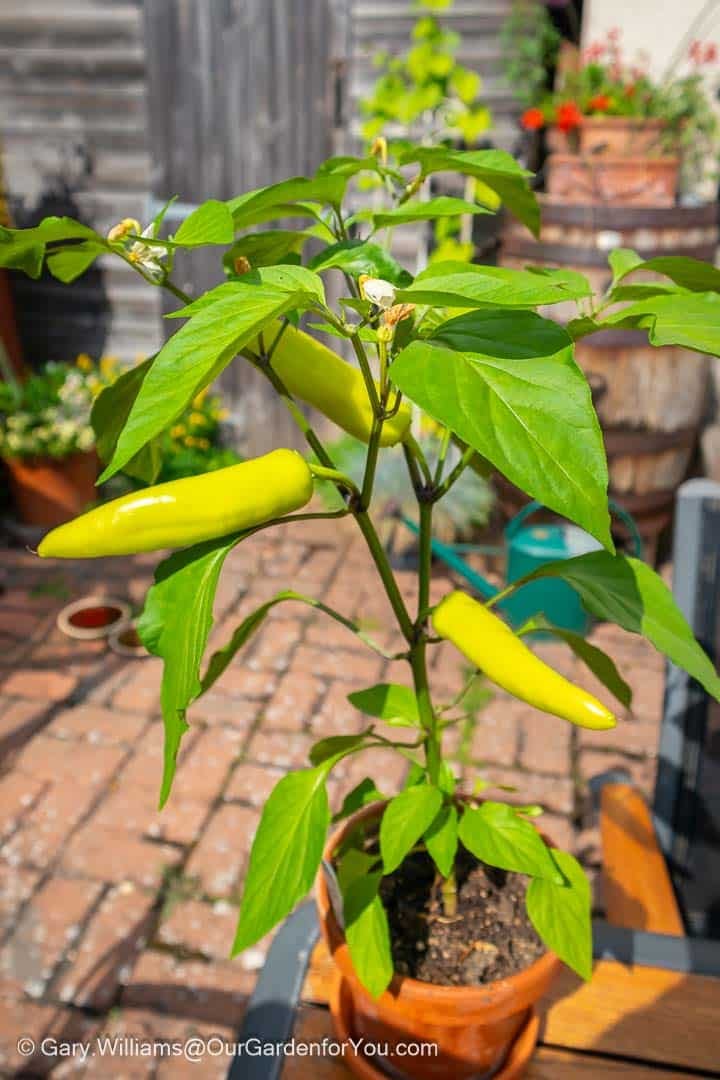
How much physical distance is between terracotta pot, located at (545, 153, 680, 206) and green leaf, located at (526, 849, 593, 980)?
2.74 meters

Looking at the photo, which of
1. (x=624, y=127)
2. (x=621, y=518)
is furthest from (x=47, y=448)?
(x=621, y=518)

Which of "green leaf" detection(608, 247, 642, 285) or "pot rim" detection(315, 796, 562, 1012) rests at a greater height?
"green leaf" detection(608, 247, 642, 285)

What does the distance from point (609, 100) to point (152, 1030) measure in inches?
131

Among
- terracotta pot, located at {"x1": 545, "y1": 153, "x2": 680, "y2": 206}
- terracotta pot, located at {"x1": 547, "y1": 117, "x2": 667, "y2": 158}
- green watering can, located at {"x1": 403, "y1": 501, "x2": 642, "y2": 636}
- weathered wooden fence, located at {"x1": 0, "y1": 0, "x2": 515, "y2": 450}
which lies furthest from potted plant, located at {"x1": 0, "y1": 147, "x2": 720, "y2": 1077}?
weathered wooden fence, located at {"x1": 0, "y1": 0, "x2": 515, "y2": 450}

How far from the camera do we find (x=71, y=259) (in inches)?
30.7

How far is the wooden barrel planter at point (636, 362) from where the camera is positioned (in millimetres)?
3033

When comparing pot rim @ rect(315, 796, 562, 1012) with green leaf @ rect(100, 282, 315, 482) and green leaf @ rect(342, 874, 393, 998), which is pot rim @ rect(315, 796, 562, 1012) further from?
green leaf @ rect(100, 282, 315, 482)

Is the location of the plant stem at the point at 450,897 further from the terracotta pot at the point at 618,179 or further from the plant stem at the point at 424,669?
the terracotta pot at the point at 618,179

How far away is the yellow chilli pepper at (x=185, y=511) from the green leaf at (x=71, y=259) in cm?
21

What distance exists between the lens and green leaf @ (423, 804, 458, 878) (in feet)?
2.88

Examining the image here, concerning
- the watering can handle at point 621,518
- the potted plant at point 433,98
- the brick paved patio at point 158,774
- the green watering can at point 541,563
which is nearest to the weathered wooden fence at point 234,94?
the potted plant at point 433,98

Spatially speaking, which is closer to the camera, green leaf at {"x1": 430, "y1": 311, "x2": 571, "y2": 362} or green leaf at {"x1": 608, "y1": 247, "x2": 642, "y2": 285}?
green leaf at {"x1": 430, "y1": 311, "x2": 571, "y2": 362}

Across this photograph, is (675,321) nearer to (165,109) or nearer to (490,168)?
(490,168)

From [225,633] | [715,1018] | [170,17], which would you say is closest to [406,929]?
[715,1018]
